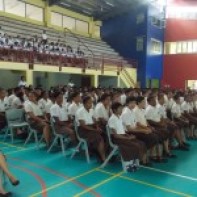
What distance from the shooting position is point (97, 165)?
5.57 meters

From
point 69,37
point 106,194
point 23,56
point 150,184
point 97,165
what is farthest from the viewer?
point 69,37

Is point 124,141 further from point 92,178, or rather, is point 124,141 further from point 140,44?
point 140,44

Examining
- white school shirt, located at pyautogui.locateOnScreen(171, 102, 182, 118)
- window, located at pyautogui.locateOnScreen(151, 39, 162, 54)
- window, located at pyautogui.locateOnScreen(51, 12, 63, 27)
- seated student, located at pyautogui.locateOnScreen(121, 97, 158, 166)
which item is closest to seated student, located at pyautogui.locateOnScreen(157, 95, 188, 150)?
white school shirt, located at pyautogui.locateOnScreen(171, 102, 182, 118)

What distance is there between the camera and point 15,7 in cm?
1772

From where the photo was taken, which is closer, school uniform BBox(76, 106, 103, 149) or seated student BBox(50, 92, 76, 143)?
school uniform BBox(76, 106, 103, 149)

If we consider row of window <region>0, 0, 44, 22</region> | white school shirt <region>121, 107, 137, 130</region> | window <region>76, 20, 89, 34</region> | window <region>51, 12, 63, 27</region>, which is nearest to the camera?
white school shirt <region>121, 107, 137, 130</region>

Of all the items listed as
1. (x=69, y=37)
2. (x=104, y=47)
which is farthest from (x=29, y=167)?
(x=104, y=47)

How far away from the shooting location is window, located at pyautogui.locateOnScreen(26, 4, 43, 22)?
60.8 ft

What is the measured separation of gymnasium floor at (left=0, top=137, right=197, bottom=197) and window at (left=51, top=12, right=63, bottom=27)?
51.8ft

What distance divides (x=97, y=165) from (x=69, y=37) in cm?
1618

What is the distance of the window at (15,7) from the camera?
56.7 feet

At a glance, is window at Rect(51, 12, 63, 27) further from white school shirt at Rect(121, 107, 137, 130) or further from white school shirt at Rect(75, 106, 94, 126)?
white school shirt at Rect(121, 107, 137, 130)

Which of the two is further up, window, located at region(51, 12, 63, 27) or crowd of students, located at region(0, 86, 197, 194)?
window, located at region(51, 12, 63, 27)

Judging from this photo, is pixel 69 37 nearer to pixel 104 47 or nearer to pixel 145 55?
pixel 104 47
